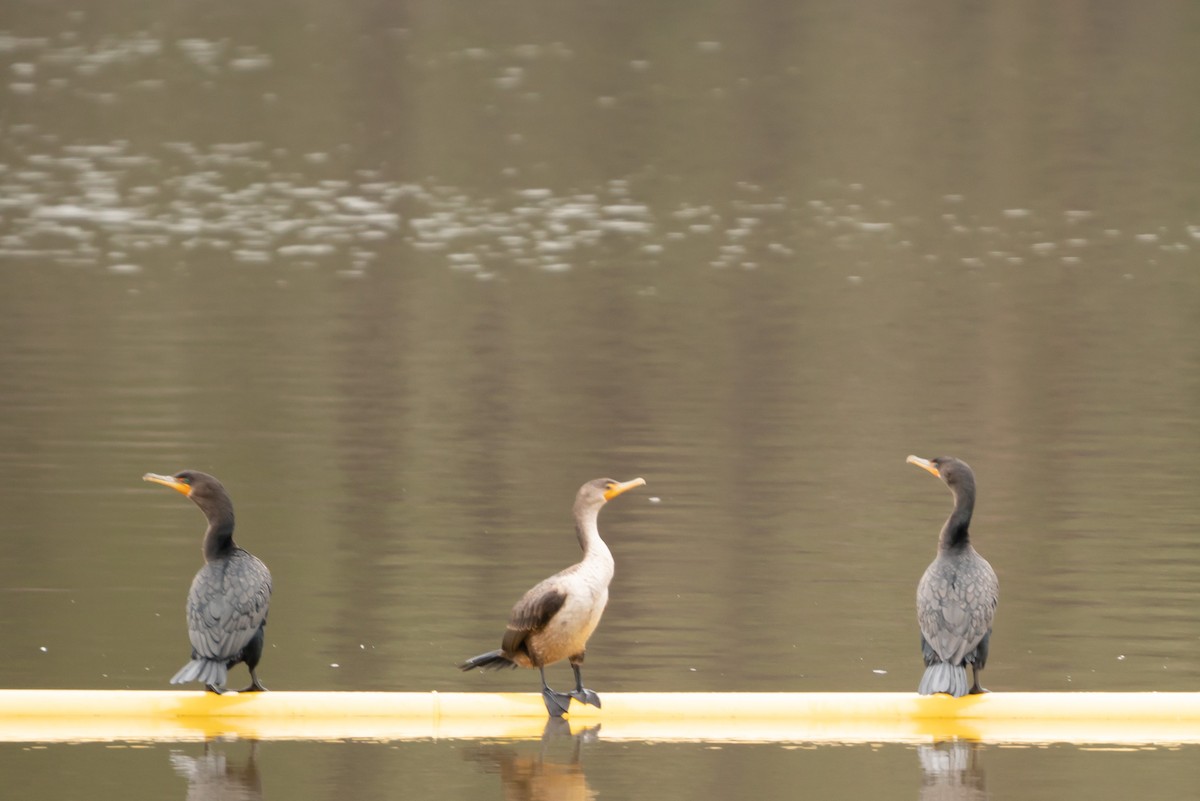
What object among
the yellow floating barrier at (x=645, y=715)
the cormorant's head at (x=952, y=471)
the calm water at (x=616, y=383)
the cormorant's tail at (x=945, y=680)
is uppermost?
the cormorant's head at (x=952, y=471)

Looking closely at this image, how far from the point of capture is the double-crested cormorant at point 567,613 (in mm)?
8859

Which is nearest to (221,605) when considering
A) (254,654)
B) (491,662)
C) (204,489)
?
(254,654)

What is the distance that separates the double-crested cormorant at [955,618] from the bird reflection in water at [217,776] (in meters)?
2.84

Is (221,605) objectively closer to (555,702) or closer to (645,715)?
(555,702)

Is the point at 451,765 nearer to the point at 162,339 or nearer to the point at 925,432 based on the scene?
the point at 925,432

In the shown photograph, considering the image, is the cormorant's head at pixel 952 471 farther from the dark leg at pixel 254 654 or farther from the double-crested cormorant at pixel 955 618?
the dark leg at pixel 254 654

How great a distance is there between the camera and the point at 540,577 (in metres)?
12.1

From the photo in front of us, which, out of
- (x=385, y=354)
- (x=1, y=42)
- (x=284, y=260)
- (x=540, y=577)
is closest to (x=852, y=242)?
(x=284, y=260)

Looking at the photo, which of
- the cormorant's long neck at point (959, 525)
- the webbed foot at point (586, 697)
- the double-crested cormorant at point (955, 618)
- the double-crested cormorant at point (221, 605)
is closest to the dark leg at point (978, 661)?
the double-crested cormorant at point (955, 618)

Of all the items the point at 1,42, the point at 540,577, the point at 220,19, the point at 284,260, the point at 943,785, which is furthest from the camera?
the point at 220,19

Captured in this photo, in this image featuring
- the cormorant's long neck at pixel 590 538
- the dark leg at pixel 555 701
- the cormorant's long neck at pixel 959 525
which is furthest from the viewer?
the cormorant's long neck at pixel 959 525

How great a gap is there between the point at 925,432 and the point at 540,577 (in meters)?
5.31

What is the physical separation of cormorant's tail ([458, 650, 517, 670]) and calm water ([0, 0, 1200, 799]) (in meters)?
0.54

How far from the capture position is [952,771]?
8.41 m
